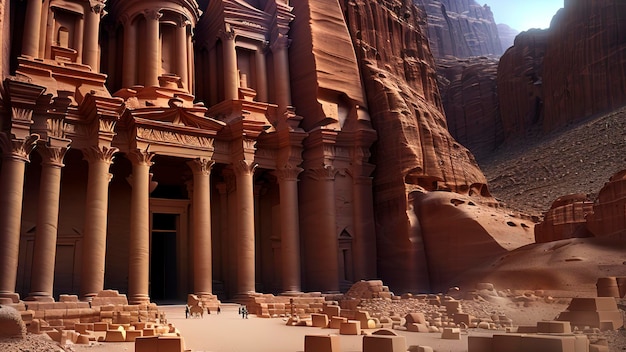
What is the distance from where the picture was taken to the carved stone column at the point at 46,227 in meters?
21.9

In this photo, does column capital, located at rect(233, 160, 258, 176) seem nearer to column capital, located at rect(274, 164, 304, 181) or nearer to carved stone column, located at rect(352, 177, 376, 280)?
column capital, located at rect(274, 164, 304, 181)

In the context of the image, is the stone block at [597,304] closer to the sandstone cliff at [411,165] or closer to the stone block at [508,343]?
the stone block at [508,343]

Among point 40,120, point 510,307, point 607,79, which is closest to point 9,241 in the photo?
point 40,120

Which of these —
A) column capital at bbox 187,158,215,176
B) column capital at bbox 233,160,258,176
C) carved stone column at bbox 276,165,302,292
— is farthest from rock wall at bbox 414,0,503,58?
column capital at bbox 187,158,215,176

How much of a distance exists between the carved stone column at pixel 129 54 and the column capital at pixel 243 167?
6.84 meters

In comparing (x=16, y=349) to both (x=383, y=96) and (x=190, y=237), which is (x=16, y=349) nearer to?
(x=190, y=237)

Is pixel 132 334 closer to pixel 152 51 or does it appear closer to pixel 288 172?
pixel 288 172

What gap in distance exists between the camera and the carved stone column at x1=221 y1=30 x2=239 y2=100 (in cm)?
3061

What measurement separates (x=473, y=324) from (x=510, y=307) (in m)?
3.13

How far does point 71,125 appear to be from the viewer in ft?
80.8

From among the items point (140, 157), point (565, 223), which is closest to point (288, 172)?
point (140, 157)

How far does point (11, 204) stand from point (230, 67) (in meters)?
13.1

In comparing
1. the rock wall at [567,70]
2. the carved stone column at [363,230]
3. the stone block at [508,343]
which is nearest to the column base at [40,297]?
the carved stone column at [363,230]

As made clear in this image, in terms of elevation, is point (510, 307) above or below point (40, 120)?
below
